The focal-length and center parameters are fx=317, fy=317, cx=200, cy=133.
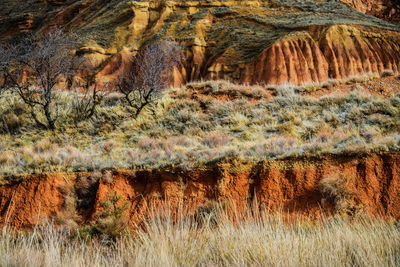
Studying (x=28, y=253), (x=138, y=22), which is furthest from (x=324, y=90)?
(x=138, y=22)

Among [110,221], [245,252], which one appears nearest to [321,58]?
[110,221]

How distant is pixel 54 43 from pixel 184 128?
8.63 meters

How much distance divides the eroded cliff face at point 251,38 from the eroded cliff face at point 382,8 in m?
27.4

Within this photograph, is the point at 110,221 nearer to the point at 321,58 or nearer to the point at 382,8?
the point at 321,58

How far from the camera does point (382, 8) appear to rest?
67750 mm

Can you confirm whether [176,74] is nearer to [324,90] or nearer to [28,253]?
[324,90]

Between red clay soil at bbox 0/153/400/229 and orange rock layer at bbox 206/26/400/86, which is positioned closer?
red clay soil at bbox 0/153/400/229

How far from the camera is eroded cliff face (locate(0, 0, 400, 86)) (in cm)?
3266

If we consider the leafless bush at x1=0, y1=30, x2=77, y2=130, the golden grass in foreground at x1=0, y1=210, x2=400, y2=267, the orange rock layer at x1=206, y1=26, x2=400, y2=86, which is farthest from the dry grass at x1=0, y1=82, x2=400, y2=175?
the orange rock layer at x1=206, y1=26, x2=400, y2=86

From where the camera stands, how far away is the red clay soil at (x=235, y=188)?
688 cm

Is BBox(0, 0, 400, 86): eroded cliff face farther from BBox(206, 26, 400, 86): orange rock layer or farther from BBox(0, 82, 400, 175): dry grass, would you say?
BBox(0, 82, 400, 175): dry grass

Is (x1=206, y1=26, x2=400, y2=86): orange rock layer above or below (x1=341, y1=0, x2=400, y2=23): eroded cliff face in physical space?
below

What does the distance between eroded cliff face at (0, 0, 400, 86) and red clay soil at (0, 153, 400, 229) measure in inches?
909

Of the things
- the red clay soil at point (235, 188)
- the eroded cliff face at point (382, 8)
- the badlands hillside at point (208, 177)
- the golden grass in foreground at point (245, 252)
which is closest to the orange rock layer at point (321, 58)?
the badlands hillside at point (208, 177)
